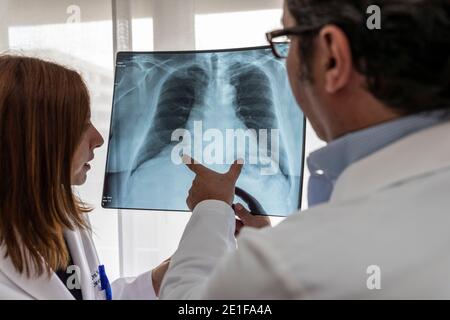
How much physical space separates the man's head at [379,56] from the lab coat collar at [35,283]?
1.90ft

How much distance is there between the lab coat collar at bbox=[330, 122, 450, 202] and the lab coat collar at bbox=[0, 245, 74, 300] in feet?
1.77

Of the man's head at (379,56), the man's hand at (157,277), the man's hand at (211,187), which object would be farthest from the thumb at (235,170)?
the man's head at (379,56)

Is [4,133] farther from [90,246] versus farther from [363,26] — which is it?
[363,26]

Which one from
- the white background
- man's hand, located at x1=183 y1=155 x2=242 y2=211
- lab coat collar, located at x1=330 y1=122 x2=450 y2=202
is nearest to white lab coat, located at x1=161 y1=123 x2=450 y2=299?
lab coat collar, located at x1=330 y1=122 x2=450 y2=202

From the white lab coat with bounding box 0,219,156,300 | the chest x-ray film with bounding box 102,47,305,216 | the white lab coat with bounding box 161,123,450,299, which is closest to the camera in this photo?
the white lab coat with bounding box 161,123,450,299

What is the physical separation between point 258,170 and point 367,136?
19.7 inches

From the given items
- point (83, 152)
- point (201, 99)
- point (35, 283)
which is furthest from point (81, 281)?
point (201, 99)

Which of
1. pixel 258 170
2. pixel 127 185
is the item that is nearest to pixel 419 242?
pixel 258 170

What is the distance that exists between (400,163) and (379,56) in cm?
13

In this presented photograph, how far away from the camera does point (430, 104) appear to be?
550 mm

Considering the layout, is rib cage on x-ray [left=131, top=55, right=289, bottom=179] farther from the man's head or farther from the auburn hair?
the man's head

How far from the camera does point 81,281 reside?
3.09 feet

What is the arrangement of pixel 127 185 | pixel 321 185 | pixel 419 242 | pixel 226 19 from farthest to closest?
pixel 226 19 < pixel 127 185 < pixel 321 185 < pixel 419 242

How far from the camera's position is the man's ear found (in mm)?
543
